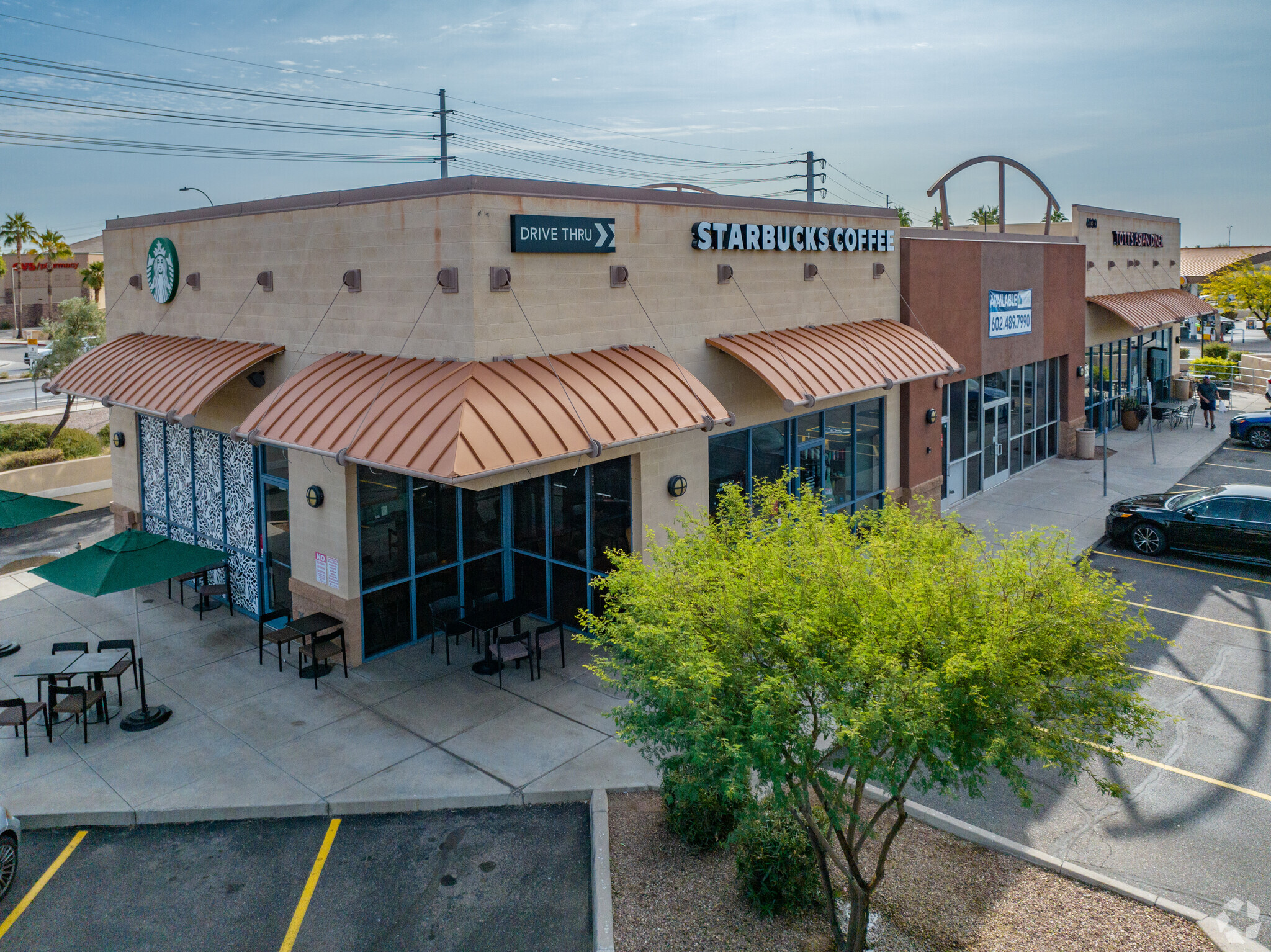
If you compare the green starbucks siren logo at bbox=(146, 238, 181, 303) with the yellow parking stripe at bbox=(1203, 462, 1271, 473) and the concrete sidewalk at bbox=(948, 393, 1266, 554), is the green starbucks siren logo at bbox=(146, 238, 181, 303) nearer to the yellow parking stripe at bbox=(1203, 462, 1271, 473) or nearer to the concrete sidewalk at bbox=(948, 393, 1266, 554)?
the concrete sidewalk at bbox=(948, 393, 1266, 554)

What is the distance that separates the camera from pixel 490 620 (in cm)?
1420

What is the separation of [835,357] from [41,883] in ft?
44.3

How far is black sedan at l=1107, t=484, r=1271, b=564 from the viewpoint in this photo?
18.8 metres

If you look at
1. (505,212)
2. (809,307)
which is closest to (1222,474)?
(809,307)

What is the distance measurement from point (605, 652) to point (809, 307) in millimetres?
7703

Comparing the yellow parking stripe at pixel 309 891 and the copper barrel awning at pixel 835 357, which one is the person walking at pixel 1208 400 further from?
the yellow parking stripe at pixel 309 891

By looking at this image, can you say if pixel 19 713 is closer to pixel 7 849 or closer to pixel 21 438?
pixel 7 849

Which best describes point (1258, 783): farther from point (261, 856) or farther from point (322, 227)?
point (322, 227)

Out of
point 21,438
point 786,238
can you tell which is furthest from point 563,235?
point 21,438

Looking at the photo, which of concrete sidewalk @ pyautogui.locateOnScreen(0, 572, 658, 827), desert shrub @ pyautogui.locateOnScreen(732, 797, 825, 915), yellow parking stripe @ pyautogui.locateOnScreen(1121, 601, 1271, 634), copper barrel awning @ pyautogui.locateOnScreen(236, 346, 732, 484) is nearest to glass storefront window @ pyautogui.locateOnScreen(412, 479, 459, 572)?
concrete sidewalk @ pyautogui.locateOnScreen(0, 572, 658, 827)

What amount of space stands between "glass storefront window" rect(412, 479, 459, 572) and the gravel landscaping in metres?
6.66

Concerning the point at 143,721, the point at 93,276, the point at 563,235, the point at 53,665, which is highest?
the point at 93,276

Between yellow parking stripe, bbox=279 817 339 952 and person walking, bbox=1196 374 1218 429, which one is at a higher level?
person walking, bbox=1196 374 1218 429

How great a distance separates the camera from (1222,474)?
2692 centimetres
